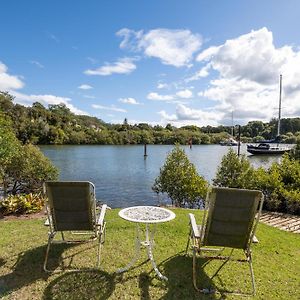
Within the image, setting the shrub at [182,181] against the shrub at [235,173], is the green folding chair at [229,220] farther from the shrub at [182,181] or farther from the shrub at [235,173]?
the shrub at [182,181]

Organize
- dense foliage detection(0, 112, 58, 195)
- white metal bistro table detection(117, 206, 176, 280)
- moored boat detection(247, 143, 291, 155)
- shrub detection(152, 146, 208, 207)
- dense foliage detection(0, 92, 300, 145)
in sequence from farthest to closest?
dense foliage detection(0, 92, 300, 145)
moored boat detection(247, 143, 291, 155)
dense foliage detection(0, 112, 58, 195)
shrub detection(152, 146, 208, 207)
white metal bistro table detection(117, 206, 176, 280)

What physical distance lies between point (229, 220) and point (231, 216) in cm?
5

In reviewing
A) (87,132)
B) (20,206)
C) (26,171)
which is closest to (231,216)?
(20,206)

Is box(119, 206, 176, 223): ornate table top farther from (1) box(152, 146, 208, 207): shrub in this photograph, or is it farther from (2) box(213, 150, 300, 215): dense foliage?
(1) box(152, 146, 208, 207): shrub

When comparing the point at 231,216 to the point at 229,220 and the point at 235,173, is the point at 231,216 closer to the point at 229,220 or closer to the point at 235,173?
the point at 229,220

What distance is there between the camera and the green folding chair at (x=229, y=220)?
2.95 meters

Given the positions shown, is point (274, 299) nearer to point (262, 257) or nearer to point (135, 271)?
point (262, 257)

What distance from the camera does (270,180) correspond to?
8.91 metres

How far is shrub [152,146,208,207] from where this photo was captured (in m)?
9.74

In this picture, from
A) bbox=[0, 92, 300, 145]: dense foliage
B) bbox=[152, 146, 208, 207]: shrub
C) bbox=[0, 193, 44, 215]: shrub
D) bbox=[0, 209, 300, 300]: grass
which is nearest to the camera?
bbox=[0, 209, 300, 300]: grass

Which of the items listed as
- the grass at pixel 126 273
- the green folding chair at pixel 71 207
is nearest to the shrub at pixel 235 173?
the grass at pixel 126 273

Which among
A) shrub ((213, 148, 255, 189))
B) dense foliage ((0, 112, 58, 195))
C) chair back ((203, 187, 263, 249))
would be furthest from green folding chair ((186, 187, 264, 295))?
dense foliage ((0, 112, 58, 195))

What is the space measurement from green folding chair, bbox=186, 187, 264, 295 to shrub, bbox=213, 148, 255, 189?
6427 mm

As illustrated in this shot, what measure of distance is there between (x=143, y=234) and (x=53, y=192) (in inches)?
75.5
